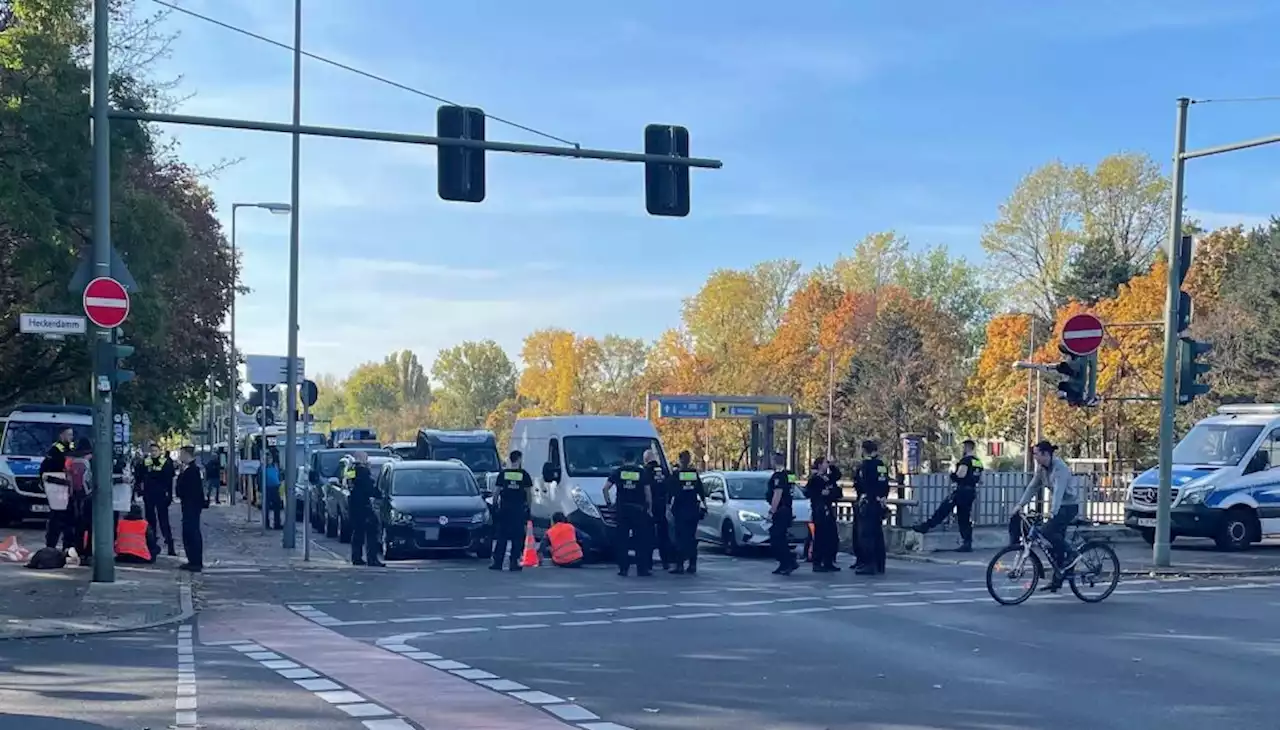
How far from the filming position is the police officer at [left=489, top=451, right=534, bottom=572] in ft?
69.5

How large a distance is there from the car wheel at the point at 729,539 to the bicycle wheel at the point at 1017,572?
8.98 meters

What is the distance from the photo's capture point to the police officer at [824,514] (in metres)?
21.0

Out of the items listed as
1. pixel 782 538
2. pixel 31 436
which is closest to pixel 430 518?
pixel 782 538

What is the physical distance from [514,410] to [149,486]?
84076mm

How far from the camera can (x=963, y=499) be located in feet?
76.8

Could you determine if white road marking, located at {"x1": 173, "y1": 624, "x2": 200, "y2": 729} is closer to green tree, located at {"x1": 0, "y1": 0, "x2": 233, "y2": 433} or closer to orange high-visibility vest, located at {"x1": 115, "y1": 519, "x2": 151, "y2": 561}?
orange high-visibility vest, located at {"x1": 115, "y1": 519, "x2": 151, "y2": 561}

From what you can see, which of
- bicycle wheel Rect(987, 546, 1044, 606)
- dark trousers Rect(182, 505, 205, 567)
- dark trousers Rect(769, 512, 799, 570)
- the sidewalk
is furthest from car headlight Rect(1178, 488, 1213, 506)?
the sidewalk

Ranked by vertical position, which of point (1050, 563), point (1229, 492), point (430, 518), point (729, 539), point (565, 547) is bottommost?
point (729, 539)

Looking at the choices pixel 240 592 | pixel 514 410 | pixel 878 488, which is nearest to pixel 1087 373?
pixel 878 488

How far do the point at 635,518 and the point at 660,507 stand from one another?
0.79 m

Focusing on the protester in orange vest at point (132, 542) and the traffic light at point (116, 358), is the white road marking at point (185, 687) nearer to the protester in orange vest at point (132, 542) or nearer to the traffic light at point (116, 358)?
the traffic light at point (116, 358)

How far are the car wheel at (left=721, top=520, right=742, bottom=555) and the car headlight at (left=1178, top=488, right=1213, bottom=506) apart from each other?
25.4ft

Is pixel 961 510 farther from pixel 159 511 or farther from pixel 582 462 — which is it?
pixel 159 511

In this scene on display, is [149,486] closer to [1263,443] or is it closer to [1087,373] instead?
[1087,373]
